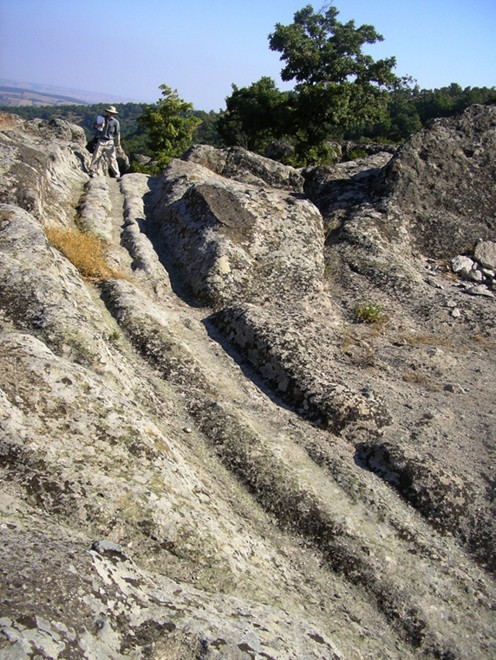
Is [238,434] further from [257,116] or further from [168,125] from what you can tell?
[257,116]

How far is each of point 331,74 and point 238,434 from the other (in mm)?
51184

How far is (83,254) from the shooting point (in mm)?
13852

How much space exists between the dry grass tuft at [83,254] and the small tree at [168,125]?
35925mm

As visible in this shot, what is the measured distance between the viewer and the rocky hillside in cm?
587

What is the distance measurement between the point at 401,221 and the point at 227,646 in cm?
1734

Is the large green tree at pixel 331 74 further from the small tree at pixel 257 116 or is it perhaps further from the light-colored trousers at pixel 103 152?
the light-colored trousers at pixel 103 152

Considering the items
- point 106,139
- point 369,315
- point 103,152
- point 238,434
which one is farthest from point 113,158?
point 238,434

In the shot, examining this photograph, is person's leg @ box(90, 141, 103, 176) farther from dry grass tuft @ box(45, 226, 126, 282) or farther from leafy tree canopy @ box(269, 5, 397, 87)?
leafy tree canopy @ box(269, 5, 397, 87)

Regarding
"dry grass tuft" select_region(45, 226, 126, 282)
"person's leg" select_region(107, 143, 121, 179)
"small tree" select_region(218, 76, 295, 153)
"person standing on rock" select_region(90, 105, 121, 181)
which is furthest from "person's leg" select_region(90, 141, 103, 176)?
"small tree" select_region(218, 76, 295, 153)

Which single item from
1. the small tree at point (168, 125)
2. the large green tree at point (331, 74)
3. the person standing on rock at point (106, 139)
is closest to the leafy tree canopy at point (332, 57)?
the large green tree at point (331, 74)

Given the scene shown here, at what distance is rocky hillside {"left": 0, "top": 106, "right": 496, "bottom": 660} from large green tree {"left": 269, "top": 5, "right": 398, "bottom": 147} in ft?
105

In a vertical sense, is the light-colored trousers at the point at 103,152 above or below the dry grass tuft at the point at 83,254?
above

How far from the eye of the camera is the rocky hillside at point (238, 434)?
231 inches

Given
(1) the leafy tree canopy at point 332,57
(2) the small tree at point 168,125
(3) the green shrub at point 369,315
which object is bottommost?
(3) the green shrub at point 369,315
